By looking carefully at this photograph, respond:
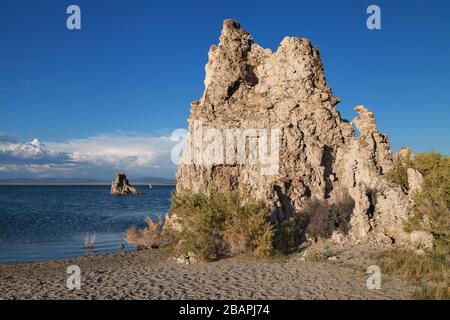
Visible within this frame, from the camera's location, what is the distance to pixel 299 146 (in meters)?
19.2

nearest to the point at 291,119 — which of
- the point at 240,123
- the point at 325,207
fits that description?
the point at 240,123

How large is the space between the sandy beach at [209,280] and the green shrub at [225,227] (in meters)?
0.61

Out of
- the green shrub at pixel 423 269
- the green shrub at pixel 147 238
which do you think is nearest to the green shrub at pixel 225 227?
the green shrub at pixel 423 269

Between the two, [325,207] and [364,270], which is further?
[325,207]

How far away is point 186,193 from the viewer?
17.5 m

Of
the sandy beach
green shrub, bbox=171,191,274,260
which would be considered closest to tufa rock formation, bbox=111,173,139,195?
the sandy beach

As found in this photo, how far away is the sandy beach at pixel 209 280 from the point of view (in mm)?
11211

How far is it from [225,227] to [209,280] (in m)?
3.54

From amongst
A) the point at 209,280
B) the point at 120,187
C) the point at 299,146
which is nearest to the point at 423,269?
the point at 209,280

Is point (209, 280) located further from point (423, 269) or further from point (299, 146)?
point (299, 146)

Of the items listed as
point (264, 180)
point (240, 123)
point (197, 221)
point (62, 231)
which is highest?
point (240, 123)

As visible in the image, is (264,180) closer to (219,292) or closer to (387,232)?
(387,232)
